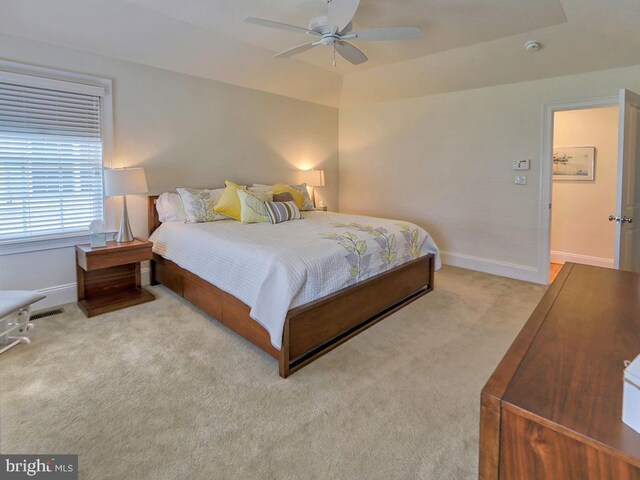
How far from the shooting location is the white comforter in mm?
2279

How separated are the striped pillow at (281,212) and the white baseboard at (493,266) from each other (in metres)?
2.33

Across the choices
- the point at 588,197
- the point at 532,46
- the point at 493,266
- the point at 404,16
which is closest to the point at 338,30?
the point at 404,16

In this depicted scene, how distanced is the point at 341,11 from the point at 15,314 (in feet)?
10.1

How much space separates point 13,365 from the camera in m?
2.30

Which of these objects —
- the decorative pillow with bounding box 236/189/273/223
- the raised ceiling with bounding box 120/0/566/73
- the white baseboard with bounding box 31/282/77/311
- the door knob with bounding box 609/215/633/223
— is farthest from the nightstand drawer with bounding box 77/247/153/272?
the door knob with bounding box 609/215/633/223

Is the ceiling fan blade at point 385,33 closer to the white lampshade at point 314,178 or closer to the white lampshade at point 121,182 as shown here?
the white lampshade at point 121,182

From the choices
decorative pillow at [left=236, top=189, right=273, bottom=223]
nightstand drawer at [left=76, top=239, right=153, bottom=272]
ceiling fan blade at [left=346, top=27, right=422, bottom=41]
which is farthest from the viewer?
decorative pillow at [left=236, top=189, right=273, bottom=223]

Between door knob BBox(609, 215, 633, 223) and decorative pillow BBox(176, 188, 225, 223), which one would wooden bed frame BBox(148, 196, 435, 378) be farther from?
door knob BBox(609, 215, 633, 223)

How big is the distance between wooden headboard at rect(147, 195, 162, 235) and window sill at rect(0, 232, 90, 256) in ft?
1.96

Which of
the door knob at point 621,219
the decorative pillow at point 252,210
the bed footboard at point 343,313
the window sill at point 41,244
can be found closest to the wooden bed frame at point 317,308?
the bed footboard at point 343,313

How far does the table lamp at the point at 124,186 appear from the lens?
320 cm

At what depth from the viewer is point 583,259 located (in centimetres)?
489

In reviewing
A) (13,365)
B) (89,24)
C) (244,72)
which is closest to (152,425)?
(13,365)

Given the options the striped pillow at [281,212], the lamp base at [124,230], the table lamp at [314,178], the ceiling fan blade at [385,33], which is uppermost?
the ceiling fan blade at [385,33]
